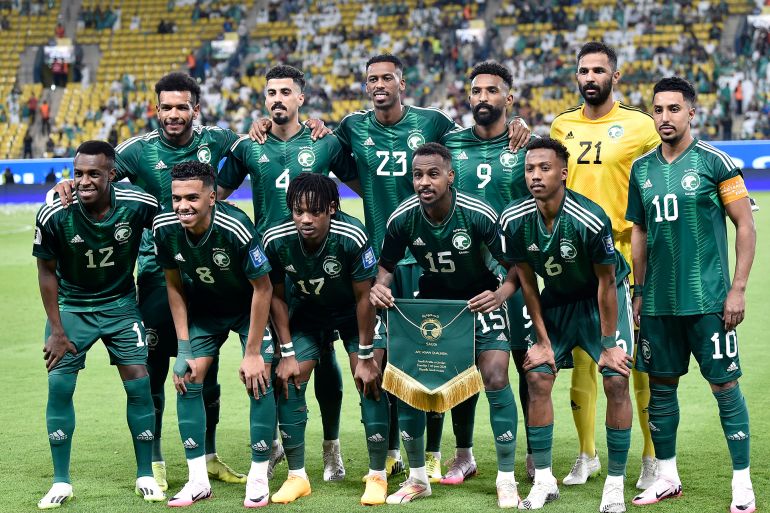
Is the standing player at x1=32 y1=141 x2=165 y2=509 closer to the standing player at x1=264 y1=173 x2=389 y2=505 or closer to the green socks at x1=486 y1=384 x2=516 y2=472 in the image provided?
the standing player at x1=264 y1=173 x2=389 y2=505

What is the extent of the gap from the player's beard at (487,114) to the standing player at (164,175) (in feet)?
5.47

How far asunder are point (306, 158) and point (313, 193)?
0.92 meters

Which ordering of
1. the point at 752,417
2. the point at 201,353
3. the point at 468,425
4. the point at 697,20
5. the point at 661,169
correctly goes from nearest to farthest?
1. the point at 661,169
2. the point at 201,353
3. the point at 468,425
4. the point at 752,417
5. the point at 697,20

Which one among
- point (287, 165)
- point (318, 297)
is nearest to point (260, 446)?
point (318, 297)

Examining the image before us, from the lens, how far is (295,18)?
36438 mm

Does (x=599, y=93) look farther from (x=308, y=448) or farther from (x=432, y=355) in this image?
(x=308, y=448)

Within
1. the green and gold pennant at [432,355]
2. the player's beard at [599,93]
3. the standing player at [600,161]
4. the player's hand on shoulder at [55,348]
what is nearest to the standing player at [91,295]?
the player's hand on shoulder at [55,348]

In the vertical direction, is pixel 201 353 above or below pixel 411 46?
below

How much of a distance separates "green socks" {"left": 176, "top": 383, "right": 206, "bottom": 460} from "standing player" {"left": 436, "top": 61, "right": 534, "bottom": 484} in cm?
151

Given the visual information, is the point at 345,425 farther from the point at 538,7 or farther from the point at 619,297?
the point at 538,7

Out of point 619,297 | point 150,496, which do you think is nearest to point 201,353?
point 150,496

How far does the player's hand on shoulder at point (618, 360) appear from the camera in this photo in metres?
5.96

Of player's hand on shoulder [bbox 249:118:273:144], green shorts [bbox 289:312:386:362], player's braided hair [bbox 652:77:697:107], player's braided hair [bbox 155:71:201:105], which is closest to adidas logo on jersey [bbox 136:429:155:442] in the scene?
green shorts [bbox 289:312:386:362]

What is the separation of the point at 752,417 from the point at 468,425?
2.43 metres
